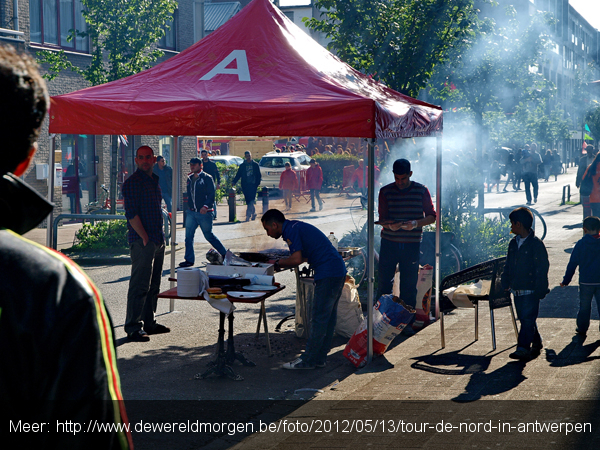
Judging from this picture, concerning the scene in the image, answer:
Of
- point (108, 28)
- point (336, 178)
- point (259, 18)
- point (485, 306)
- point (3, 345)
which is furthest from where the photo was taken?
point (336, 178)

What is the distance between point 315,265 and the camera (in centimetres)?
657

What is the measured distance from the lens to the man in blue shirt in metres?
6.45

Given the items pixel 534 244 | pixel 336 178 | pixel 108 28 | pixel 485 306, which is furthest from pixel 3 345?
pixel 336 178

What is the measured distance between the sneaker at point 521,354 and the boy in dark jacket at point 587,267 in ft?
3.46

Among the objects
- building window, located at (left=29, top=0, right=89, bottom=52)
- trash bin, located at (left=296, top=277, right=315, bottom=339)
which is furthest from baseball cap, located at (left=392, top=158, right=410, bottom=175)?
building window, located at (left=29, top=0, right=89, bottom=52)

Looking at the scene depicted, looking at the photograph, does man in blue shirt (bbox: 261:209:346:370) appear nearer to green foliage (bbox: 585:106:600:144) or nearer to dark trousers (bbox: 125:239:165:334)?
dark trousers (bbox: 125:239:165:334)

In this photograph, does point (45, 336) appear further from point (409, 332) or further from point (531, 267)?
point (409, 332)

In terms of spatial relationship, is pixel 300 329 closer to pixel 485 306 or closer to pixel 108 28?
pixel 485 306

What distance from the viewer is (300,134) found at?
6367 mm

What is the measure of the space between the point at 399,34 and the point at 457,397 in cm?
703

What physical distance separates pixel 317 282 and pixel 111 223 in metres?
9.02

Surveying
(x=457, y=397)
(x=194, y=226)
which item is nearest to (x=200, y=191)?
(x=194, y=226)

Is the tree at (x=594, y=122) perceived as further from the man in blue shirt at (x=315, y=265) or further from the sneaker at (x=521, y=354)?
the man in blue shirt at (x=315, y=265)

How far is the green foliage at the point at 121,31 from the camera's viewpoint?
53.3ft
